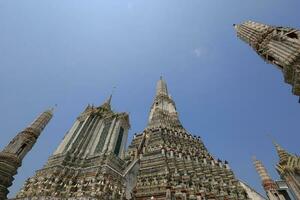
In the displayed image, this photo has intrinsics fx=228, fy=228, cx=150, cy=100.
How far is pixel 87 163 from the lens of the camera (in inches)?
1148

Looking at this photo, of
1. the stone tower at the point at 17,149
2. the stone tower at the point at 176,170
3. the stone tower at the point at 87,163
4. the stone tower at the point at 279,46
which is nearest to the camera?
the stone tower at the point at 17,149

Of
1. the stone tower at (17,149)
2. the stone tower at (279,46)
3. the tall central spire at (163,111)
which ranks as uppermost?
the tall central spire at (163,111)

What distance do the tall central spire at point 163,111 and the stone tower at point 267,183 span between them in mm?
21900

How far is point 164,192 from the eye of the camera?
29141 millimetres

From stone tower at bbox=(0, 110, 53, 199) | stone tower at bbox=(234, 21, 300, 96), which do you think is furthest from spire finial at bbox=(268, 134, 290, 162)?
stone tower at bbox=(0, 110, 53, 199)

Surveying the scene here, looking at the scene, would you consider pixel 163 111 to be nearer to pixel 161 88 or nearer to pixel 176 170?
pixel 161 88

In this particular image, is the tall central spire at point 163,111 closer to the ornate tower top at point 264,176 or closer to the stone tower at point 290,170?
the ornate tower top at point 264,176

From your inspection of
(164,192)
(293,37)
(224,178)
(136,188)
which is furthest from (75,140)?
(293,37)

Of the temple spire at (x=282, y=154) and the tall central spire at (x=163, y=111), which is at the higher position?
the tall central spire at (x=163, y=111)

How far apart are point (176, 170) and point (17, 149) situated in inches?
857

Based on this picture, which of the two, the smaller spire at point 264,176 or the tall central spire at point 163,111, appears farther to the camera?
the tall central spire at point 163,111

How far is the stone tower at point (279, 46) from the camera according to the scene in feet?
69.1

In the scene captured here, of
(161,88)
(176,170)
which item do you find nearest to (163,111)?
(161,88)

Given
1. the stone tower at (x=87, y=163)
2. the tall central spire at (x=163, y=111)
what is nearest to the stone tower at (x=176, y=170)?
the tall central spire at (x=163, y=111)
